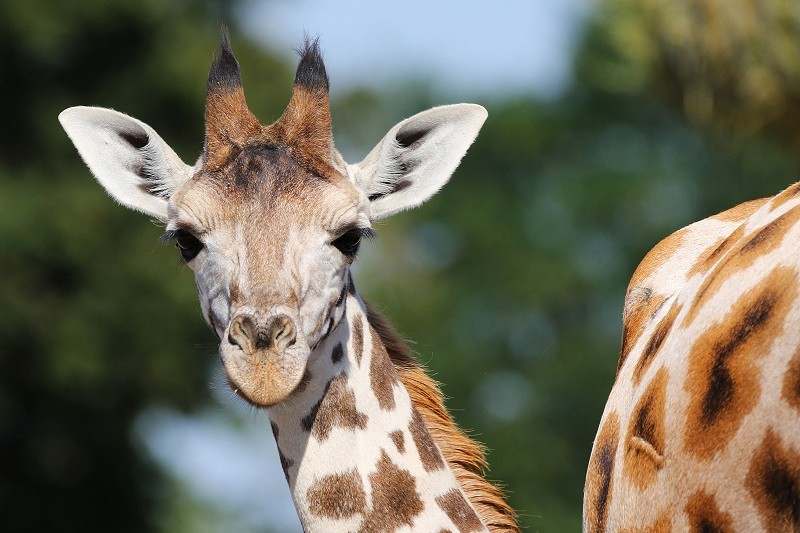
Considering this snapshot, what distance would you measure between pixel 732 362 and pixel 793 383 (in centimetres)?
34

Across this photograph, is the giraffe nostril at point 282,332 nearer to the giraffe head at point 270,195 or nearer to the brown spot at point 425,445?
the giraffe head at point 270,195

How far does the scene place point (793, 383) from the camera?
4.39m

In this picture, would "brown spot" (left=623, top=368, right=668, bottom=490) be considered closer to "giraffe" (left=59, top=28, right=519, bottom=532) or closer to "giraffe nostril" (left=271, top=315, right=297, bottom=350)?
"giraffe" (left=59, top=28, right=519, bottom=532)

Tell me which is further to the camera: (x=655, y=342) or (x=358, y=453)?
(x=358, y=453)

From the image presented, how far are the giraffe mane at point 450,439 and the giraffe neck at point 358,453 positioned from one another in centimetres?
17

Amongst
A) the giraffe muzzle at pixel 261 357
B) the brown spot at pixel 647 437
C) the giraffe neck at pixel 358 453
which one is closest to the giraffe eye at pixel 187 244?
the giraffe muzzle at pixel 261 357

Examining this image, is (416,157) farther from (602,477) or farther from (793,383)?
(793,383)

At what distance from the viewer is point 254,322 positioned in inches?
218

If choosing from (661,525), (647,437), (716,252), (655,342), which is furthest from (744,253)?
(661,525)

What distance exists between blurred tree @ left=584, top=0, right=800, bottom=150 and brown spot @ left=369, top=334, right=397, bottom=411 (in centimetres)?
958

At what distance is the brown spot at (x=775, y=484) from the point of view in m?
4.40

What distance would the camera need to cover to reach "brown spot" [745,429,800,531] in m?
4.40

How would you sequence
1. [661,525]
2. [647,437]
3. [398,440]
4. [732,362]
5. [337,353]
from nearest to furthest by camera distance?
[732,362] < [661,525] < [647,437] < [398,440] < [337,353]

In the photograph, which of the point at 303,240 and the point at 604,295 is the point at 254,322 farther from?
the point at 604,295
